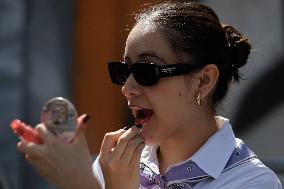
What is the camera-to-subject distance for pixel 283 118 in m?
5.06

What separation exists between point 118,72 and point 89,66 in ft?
8.40

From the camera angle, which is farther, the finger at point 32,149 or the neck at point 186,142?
the neck at point 186,142

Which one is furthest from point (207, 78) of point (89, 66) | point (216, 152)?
point (89, 66)

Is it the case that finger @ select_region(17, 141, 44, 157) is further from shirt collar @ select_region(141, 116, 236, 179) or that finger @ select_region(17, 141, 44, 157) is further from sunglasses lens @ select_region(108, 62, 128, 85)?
shirt collar @ select_region(141, 116, 236, 179)

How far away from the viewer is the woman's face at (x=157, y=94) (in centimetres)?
270

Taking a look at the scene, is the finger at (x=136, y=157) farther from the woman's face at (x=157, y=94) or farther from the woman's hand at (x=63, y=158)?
the woman's hand at (x=63, y=158)

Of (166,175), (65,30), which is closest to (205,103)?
(166,175)

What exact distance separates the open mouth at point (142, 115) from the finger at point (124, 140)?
0.28ft

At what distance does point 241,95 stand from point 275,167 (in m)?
0.51

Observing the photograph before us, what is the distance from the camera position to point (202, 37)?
2814 millimetres

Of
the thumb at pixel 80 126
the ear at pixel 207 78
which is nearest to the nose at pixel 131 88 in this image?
the ear at pixel 207 78

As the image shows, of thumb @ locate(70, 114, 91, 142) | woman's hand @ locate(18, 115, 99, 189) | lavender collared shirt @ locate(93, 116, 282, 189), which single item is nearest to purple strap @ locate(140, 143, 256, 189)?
lavender collared shirt @ locate(93, 116, 282, 189)

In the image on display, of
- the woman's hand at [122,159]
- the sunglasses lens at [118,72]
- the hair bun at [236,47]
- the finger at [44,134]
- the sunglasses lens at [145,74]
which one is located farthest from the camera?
the hair bun at [236,47]

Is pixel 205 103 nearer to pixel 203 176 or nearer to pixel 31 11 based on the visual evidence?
pixel 203 176
